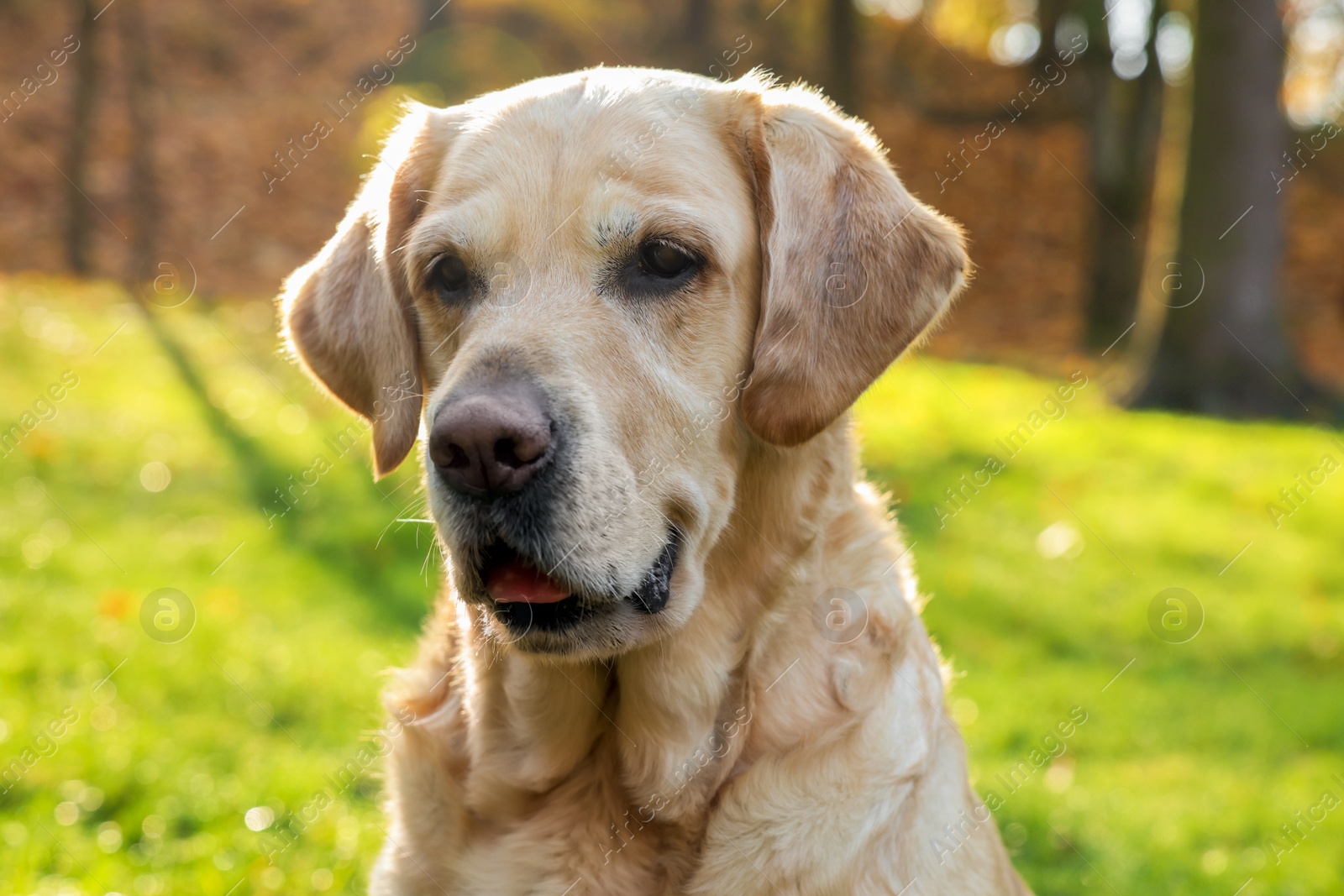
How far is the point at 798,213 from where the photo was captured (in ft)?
9.23

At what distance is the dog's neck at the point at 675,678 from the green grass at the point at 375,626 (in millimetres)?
615

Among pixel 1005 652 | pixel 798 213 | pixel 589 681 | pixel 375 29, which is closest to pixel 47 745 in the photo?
pixel 589 681

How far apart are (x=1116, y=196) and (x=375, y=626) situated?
14060 millimetres

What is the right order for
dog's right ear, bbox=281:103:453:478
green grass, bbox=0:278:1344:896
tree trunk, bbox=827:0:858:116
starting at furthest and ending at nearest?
tree trunk, bbox=827:0:858:116
green grass, bbox=0:278:1344:896
dog's right ear, bbox=281:103:453:478

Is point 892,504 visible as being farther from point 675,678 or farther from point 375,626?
point 675,678

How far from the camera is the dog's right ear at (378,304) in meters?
3.05

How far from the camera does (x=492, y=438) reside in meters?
2.29

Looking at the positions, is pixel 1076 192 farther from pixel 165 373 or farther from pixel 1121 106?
pixel 165 373

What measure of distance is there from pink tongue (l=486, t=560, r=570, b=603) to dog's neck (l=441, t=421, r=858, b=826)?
0.22 metres

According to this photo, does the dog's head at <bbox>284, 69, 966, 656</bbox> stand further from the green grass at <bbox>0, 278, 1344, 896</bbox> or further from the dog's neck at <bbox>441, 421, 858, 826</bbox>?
the green grass at <bbox>0, 278, 1344, 896</bbox>

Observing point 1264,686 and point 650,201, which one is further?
point 1264,686

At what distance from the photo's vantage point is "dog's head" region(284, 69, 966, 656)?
2439mm

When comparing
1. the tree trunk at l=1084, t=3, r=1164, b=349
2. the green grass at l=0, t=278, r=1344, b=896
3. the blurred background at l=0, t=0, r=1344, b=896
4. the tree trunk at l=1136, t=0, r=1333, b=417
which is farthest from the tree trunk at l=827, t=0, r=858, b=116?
the green grass at l=0, t=278, r=1344, b=896

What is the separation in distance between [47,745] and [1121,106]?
17801 mm
